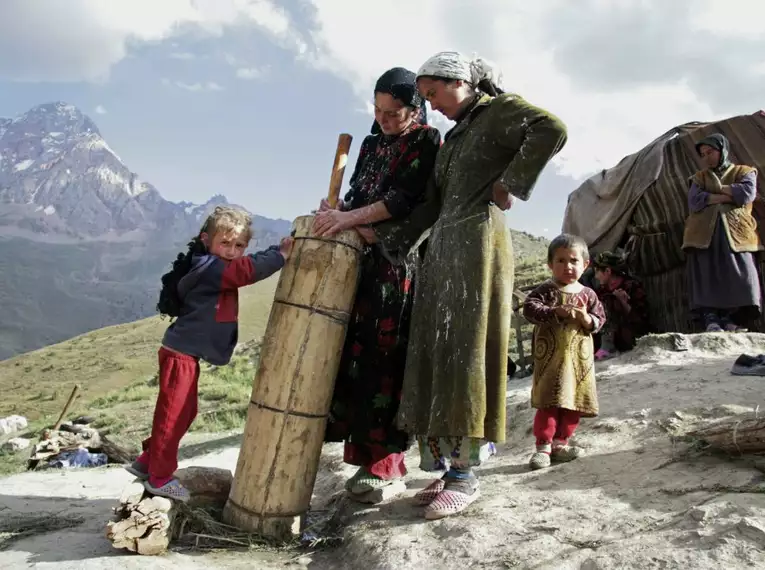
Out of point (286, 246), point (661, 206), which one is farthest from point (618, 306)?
point (286, 246)

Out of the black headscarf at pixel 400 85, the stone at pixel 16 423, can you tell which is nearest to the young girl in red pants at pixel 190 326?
the black headscarf at pixel 400 85

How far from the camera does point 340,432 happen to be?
3162mm

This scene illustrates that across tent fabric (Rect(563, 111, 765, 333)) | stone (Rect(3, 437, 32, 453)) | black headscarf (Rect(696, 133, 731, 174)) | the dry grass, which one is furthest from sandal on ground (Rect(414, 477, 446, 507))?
stone (Rect(3, 437, 32, 453))

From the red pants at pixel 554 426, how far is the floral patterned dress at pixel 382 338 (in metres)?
0.87

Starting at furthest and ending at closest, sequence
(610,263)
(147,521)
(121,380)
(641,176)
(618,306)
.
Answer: (121,380) → (641,176) → (610,263) → (618,306) → (147,521)

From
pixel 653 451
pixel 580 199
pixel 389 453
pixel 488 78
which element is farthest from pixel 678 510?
pixel 580 199

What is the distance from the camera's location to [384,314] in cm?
313

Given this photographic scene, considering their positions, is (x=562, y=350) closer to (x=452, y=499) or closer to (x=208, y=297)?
(x=452, y=499)

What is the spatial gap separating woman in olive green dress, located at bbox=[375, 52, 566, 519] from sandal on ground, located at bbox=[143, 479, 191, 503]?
1038 mm

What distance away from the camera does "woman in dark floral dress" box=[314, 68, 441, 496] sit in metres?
3.08

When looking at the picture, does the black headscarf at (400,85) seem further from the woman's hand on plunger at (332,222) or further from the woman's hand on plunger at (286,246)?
the woman's hand on plunger at (286,246)

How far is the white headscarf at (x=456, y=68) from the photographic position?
114 inches

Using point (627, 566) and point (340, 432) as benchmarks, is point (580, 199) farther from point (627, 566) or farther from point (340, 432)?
point (627, 566)

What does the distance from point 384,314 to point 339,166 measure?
0.79m
